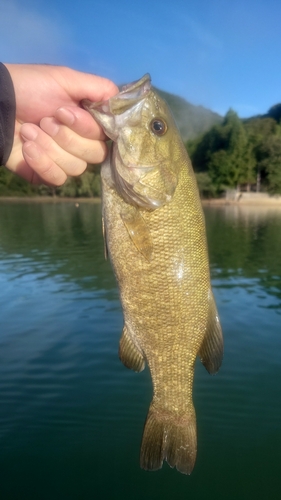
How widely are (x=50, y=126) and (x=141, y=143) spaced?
0.59 meters

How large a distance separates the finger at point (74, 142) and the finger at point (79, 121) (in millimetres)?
49

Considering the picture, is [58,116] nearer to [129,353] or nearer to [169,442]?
[129,353]

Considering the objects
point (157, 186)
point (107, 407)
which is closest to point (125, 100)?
point (157, 186)

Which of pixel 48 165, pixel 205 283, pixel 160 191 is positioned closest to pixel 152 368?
pixel 205 283

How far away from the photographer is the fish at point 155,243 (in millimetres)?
2693

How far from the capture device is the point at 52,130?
2.77m

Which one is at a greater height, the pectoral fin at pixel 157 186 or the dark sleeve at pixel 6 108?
the dark sleeve at pixel 6 108

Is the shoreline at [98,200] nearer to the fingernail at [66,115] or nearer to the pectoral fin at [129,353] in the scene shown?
the pectoral fin at [129,353]

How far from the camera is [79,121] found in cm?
265

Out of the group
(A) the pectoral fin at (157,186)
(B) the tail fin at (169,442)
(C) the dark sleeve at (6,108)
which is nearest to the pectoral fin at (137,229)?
(A) the pectoral fin at (157,186)

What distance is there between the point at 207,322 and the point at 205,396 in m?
5.79

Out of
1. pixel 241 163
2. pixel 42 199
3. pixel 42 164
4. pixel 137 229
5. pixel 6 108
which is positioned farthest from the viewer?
pixel 42 199

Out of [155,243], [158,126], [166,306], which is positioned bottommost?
[166,306]

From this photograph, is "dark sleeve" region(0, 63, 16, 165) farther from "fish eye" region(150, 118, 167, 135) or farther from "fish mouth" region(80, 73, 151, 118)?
"fish eye" region(150, 118, 167, 135)
